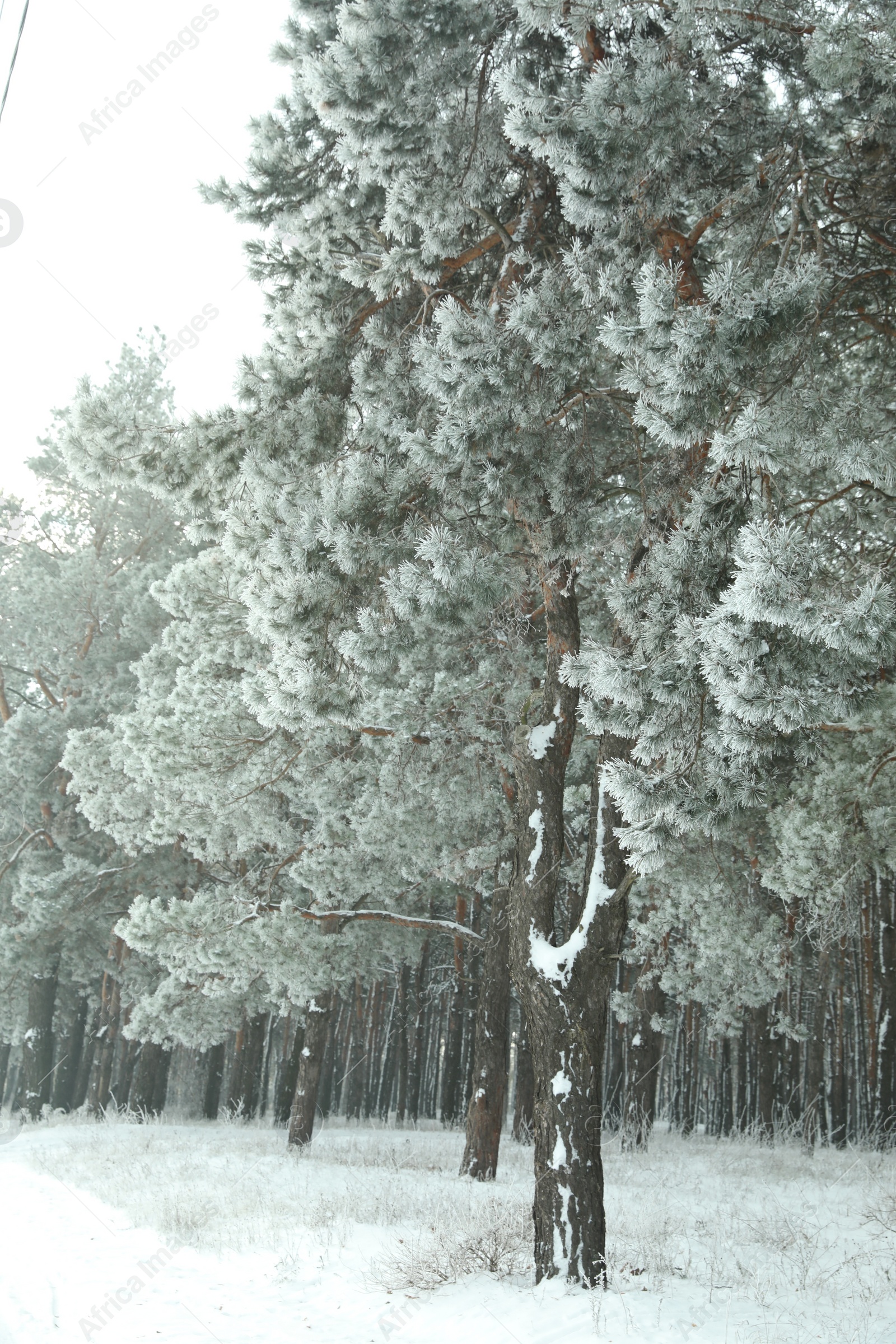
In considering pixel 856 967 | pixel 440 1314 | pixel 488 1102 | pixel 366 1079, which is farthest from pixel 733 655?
pixel 366 1079

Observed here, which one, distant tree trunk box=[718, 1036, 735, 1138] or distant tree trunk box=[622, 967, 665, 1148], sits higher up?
distant tree trunk box=[622, 967, 665, 1148]

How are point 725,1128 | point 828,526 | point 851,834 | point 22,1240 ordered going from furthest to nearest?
1. point 725,1128
2. point 851,834
3. point 22,1240
4. point 828,526

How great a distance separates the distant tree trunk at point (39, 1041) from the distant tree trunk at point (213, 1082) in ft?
16.0

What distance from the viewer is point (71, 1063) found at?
21.6 meters

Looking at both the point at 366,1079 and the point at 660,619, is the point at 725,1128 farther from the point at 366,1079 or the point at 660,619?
the point at 660,619

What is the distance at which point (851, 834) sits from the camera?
961 centimetres

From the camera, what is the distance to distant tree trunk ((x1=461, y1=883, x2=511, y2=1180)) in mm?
10766

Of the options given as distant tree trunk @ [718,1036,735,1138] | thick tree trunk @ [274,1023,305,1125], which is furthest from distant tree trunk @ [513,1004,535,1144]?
distant tree trunk @ [718,1036,735,1138]

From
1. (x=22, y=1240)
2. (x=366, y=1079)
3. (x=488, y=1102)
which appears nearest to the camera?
(x=22, y=1240)

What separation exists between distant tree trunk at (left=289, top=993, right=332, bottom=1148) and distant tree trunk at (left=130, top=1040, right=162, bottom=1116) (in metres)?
6.37

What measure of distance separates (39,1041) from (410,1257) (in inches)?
583

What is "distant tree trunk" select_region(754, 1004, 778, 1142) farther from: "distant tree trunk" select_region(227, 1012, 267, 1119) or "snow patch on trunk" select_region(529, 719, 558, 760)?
"snow patch on trunk" select_region(529, 719, 558, 760)

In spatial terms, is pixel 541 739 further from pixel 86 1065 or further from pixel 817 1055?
pixel 86 1065

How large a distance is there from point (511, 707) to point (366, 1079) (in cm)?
2578
